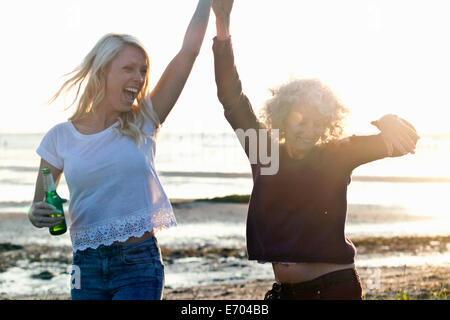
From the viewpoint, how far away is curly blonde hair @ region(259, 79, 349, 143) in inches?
139

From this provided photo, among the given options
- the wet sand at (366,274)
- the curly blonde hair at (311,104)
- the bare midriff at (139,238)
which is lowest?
the wet sand at (366,274)

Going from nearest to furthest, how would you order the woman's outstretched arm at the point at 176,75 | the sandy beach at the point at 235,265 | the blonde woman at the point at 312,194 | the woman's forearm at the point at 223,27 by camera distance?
the blonde woman at the point at 312,194 < the woman's outstretched arm at the point at 176,75 < the woman's forearm at the point at 223,27 < the sandy beach at the point at 235,265

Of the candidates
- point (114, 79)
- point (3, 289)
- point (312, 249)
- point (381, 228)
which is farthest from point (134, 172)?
point (381, 228)

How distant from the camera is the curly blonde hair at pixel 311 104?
3521 mm

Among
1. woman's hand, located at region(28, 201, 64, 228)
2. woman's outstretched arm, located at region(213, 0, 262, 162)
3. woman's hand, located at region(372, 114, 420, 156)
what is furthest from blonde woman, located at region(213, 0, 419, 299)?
woman's hand, located at region(28, 201, 64, 228)

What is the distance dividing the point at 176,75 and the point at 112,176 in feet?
2.55

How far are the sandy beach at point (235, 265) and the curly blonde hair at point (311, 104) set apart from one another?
143 inches

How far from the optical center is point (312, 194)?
3.45 metres

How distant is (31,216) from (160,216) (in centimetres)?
69

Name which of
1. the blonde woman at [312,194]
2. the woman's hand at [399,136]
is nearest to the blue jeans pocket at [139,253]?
the blonde woman at [312,194]

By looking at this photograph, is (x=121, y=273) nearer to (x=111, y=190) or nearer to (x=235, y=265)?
(x=111, y=190)

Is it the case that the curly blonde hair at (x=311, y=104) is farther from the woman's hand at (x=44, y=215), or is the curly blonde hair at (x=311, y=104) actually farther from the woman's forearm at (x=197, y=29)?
the woman's hand at (x=44, y=215)

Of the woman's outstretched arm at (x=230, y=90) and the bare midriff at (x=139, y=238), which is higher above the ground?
the woman's outstretched arm at (x=230, y=90)
